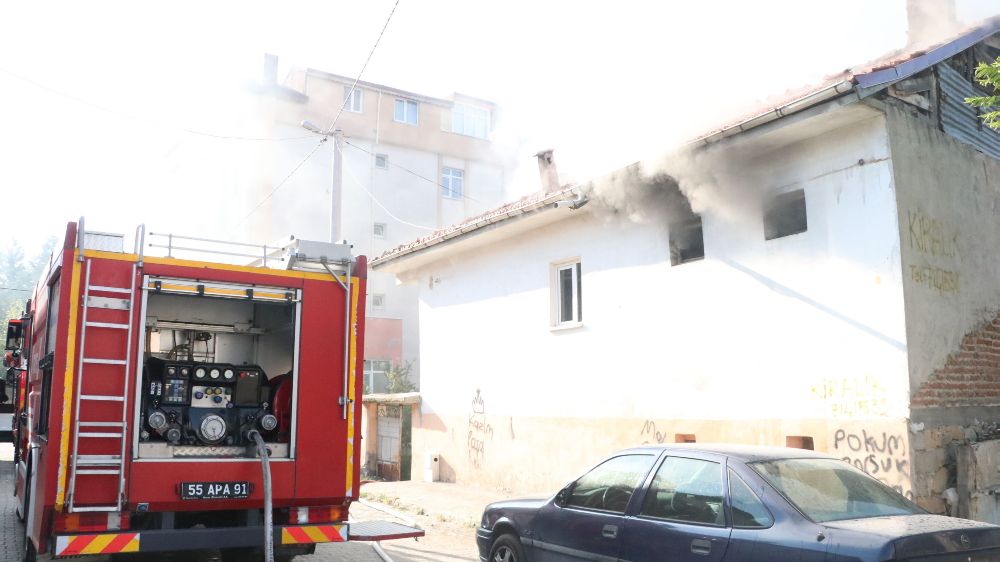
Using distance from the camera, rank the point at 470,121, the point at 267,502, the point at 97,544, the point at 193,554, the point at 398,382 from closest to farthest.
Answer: the point at 97,544
the point at 267,502
the point at 193,554
the point at 398,382
the point at 470,121

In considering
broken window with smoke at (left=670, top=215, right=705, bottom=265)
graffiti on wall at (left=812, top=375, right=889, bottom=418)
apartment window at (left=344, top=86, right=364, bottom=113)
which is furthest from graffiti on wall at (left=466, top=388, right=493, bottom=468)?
apartment window at (left=344, top=86, right=364, bottom=113)

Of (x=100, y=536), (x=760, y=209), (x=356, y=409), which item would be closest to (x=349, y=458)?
(x=356, y=409)

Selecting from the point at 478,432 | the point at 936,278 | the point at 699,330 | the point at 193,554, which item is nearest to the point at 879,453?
the point at 936,278

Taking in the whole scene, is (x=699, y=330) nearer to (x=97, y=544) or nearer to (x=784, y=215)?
(x=784, y=215)

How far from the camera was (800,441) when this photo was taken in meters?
8.23

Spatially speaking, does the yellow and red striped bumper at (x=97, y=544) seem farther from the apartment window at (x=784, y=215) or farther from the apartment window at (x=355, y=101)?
the apartment window at (x=355, y=101)

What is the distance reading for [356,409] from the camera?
21.4 feet

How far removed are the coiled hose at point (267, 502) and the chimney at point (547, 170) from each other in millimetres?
8168

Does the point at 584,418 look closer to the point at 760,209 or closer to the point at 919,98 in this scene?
the point at 760,209

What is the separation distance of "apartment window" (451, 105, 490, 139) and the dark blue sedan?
31049 mm

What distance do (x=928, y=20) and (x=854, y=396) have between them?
577 cm

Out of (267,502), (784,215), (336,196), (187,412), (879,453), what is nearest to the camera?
(267,502)

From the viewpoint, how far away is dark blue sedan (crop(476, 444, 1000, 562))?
12.9 feet

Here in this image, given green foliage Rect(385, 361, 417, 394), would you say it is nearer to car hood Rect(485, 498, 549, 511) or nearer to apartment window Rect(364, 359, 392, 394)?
apartment window Rect(364, 359, 392, 394)
